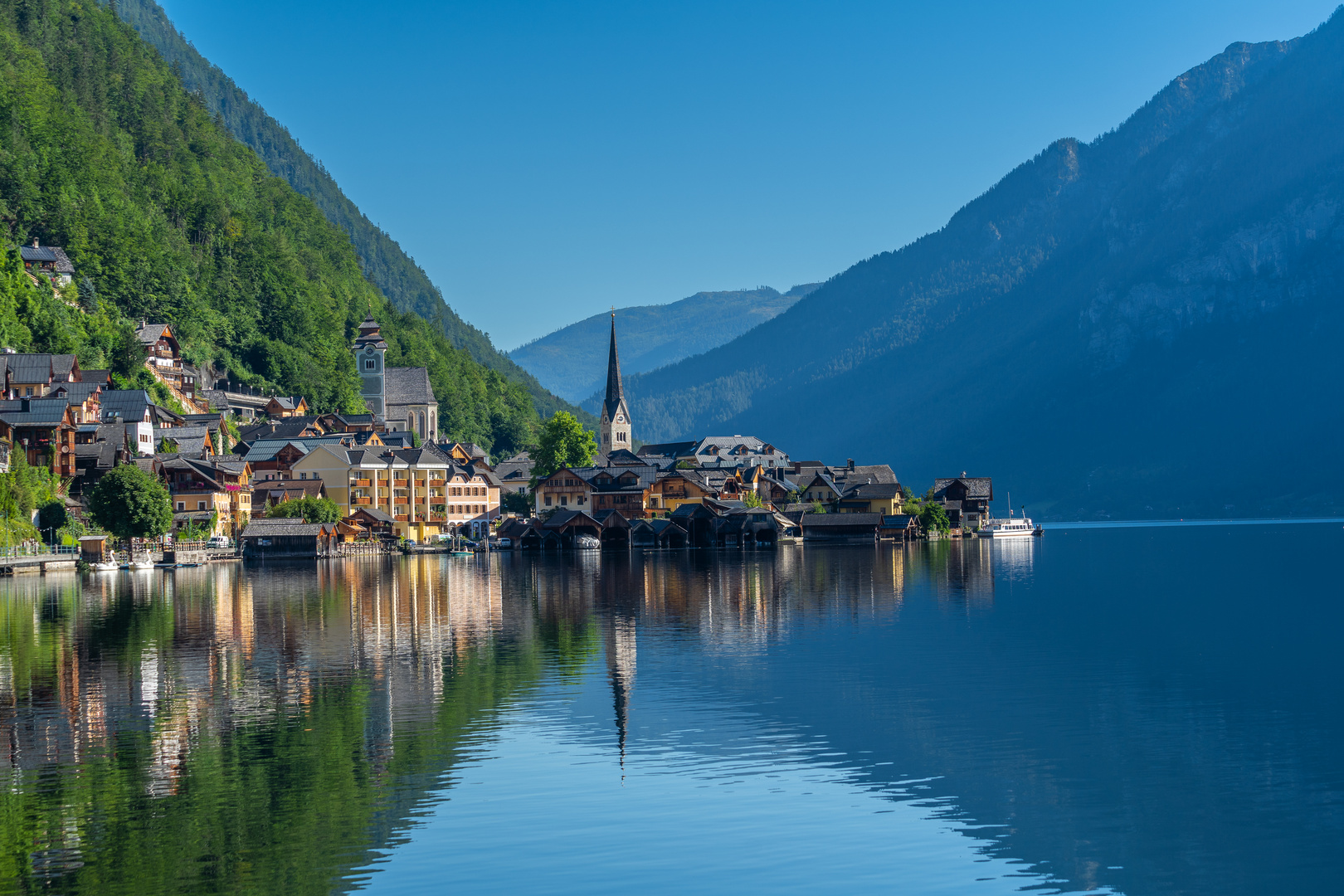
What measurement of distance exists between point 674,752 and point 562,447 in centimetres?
13596

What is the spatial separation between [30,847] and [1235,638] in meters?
39.0

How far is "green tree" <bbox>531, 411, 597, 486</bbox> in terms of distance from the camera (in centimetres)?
16275

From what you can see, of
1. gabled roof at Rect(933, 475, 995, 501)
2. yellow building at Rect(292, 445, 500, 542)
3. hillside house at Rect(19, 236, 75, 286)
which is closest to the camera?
hillside house at Rect(19, 236, 75, 286)

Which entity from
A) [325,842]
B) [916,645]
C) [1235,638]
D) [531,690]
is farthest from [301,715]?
[1235,638]

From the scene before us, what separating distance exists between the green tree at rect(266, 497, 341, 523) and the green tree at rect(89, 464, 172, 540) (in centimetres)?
2245

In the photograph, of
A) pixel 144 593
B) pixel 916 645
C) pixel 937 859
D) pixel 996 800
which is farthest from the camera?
pixel 144 593

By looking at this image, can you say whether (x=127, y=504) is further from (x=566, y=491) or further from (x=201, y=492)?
(x=566, y=491)

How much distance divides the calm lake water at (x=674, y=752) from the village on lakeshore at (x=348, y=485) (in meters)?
61.6

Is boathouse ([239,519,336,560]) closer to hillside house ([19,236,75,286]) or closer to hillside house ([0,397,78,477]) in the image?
hillside house ([0,397,78,477])

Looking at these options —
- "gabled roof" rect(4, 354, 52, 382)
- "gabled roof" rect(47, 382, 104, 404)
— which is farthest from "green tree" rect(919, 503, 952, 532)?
"gabled roof" rect(4, 354, 52, 382)

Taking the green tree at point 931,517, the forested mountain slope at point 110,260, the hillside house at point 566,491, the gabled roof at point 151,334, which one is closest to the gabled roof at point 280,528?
the forested mountain slope at point 110,260

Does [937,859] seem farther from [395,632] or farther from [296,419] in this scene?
[296,419]

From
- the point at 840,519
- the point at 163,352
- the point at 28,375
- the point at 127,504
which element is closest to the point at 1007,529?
the point at 840,519

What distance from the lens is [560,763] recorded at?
27.0m
